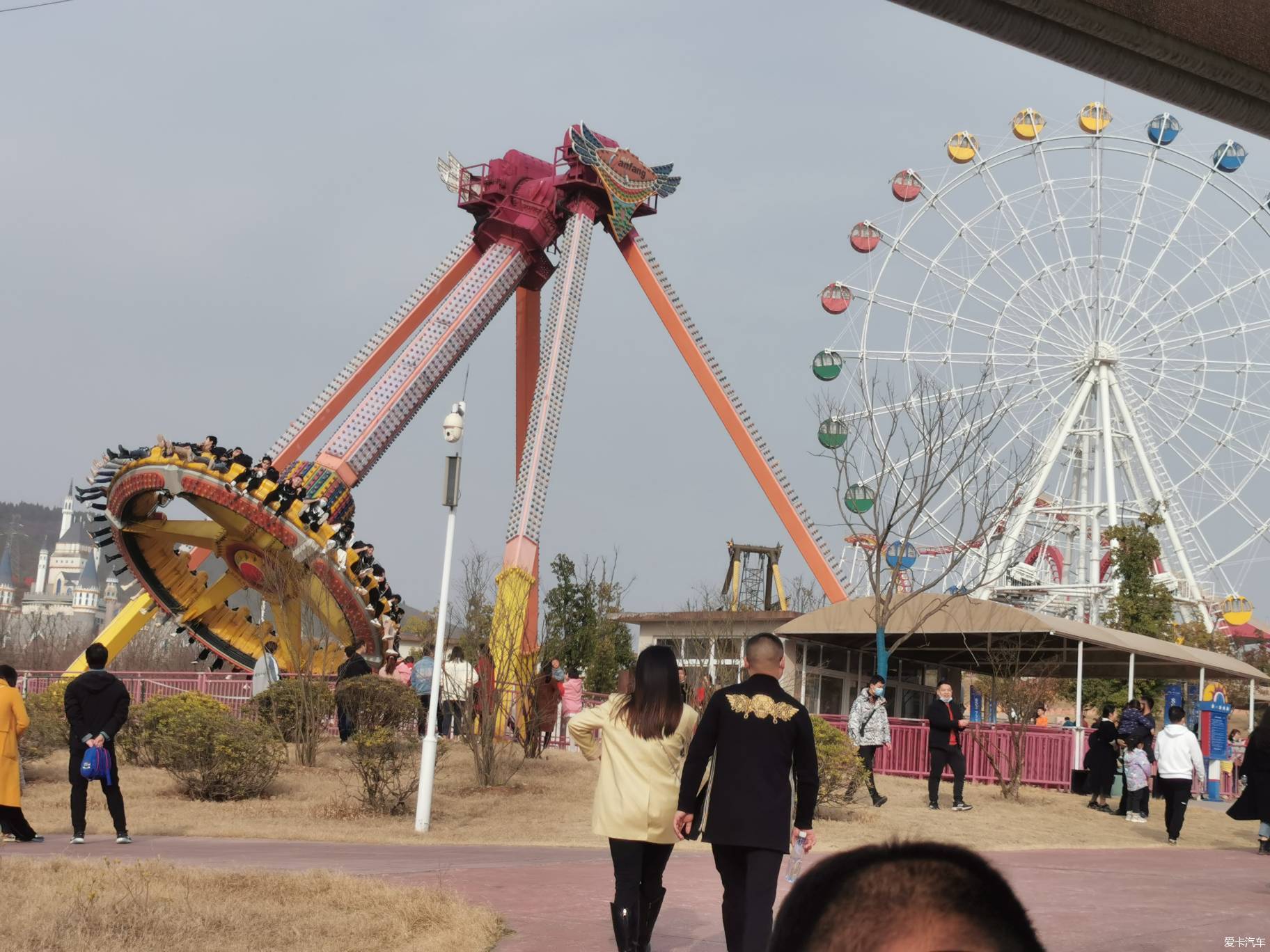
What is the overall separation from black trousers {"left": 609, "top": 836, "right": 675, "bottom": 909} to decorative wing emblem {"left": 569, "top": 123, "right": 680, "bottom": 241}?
2407 centimetres

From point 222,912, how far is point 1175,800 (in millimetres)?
11107

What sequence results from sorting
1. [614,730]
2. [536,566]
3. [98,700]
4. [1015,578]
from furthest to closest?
[1015,578] < [536,566] < [98,700] < [614,730]

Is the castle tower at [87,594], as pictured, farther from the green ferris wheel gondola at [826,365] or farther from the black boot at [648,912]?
the black boot at [648,912]

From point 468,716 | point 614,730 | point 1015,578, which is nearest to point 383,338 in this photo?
point 468,716

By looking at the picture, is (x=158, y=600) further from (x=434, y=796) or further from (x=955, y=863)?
(x=955, y=863)

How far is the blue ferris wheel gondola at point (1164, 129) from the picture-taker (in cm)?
3152

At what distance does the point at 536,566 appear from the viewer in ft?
85.7

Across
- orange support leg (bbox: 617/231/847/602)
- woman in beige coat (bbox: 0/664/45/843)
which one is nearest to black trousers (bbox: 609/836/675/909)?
woman in beige coat (bbox: 0/664/45/843)

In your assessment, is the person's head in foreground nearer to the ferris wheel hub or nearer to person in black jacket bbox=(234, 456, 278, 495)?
person in black jacket bbox=(234, 456, 278, 495)

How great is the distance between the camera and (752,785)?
608 cm

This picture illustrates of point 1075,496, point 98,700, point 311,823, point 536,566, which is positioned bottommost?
point 311,823

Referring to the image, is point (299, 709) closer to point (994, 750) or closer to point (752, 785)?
point (994, 750)

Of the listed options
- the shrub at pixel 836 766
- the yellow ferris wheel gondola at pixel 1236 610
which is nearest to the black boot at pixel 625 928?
the shrub at pixel 836 766

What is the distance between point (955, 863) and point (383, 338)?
29.5 m
